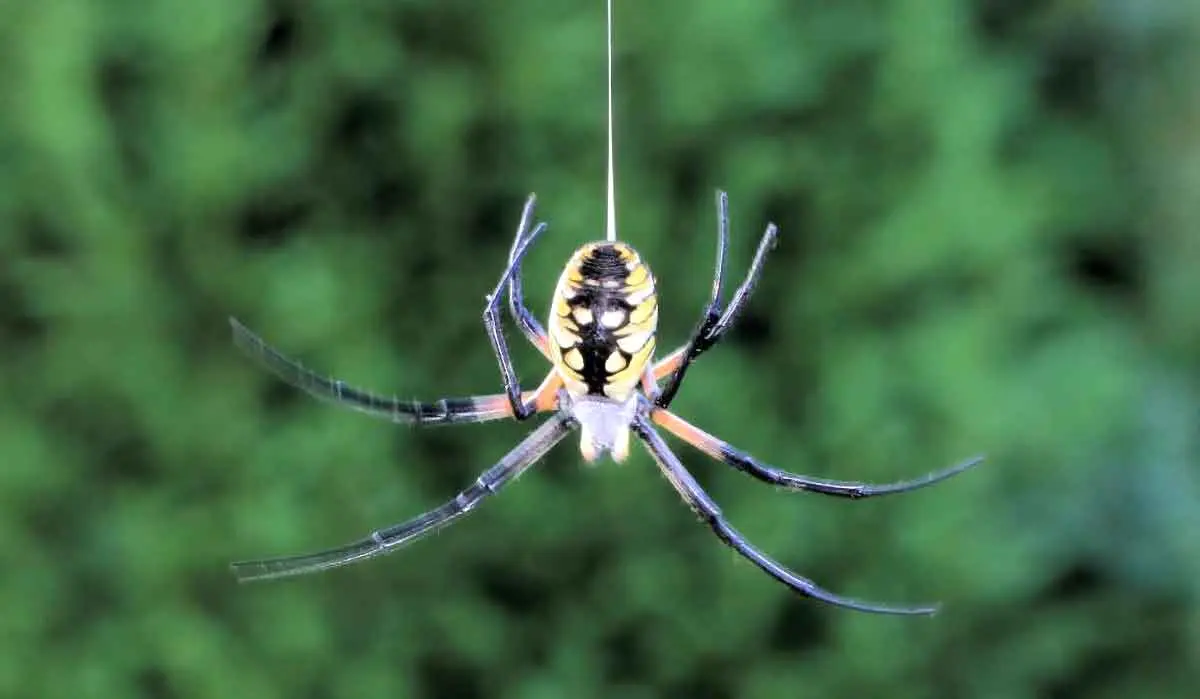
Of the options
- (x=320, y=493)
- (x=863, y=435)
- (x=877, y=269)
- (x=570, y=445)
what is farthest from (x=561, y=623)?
(x=877, y=269)

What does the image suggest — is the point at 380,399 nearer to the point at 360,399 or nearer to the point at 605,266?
the point at 360,399

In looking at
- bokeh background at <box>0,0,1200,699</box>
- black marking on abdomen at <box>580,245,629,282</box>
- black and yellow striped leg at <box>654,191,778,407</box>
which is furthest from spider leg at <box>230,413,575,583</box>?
bokeh background at <box>0,0,1200,699</box>

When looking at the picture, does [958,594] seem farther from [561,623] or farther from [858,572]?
[561,623]

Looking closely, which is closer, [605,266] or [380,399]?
[605,266]

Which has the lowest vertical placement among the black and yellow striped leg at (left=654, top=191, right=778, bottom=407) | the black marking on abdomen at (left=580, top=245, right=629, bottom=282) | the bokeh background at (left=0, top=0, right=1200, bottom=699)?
the bokeh background at (left=0, top=0, right=1200, bottom=699)

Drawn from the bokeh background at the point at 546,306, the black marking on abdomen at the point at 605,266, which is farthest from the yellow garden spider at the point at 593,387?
the bokeh background at the point at 546,306

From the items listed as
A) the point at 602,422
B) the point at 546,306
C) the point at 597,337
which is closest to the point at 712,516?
the point at 602,422

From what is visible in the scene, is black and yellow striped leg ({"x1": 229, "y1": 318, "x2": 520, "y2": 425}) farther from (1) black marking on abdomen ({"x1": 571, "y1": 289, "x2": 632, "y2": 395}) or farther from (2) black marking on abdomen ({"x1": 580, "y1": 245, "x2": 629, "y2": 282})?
(2) black marking on abdomen ({"x1": 580, "y1": 245, "x2": 629, "y2": 282})
